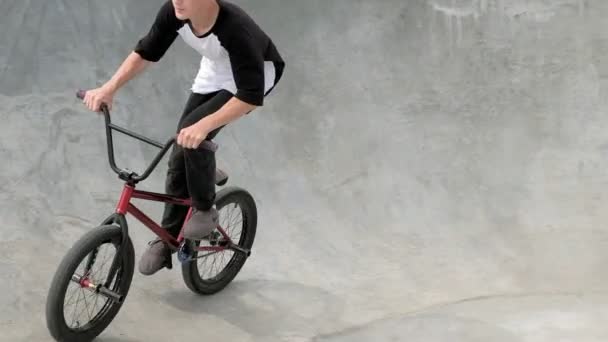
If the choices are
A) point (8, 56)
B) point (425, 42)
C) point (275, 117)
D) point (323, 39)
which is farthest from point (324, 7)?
point (8, 56)

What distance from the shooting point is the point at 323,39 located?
6.94m

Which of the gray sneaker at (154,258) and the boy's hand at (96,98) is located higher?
the boy's hand at (96,98)

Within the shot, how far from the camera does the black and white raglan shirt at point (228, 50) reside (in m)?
3.20

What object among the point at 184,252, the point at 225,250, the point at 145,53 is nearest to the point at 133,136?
the point at 145,53

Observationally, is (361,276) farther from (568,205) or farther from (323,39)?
(323,39)

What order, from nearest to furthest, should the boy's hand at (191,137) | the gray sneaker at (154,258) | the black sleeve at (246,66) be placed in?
the boy's hand at (191,137), the black sleeve at (246,66), the gray sneaker at (154,258)

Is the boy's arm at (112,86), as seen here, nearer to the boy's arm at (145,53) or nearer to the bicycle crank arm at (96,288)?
the boy's arm at (145,53)

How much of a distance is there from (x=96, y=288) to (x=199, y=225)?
2.00 feet


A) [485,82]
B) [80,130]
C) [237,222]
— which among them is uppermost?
[485,82]

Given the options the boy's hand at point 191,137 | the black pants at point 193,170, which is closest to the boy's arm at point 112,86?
the black pants at point 193,170

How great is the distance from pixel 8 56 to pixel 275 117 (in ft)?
8.38

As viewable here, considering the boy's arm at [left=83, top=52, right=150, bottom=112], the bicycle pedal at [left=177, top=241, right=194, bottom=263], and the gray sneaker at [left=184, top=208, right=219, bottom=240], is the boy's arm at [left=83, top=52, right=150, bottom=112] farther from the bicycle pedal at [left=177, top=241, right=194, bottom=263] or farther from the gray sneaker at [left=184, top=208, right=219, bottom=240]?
the bicycle pedal at [left=177, top=241, right=194, bottom=263]

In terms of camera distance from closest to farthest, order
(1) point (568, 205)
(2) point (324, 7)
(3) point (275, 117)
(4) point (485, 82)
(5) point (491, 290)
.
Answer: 1. (5) point (491, 290)
2. (1) point (568, 205)
3. (3) point (275, 117)
4. (4) point (485, 82)
5. (2) point (324, 7)

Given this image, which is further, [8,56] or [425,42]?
[425,42]
